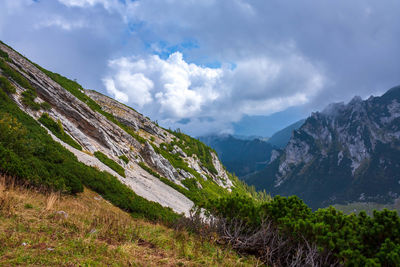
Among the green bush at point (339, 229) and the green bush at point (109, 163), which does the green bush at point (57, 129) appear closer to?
the green bush at point (109, 163)

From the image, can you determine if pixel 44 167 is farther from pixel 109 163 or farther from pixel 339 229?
pixel 339 229

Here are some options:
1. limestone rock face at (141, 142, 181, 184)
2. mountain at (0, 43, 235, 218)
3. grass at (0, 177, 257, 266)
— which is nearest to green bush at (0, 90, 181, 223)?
mountain at (0, 43, 235, 218)

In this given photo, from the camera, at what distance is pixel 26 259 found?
5.71 meters

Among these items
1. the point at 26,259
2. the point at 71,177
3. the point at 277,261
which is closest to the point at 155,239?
the point at 26,259

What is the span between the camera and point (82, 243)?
6797 millimetres

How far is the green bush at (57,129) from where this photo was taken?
24.9 meters

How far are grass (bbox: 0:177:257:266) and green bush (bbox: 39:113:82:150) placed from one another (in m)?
16.1

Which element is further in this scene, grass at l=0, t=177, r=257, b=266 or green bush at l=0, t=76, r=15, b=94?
green bush at l=0, t=76, r=15, b=94

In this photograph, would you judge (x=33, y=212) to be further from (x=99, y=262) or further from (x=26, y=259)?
(x=99, y=262)

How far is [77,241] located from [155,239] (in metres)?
2.81

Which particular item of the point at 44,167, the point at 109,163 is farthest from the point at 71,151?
the point at 44,167

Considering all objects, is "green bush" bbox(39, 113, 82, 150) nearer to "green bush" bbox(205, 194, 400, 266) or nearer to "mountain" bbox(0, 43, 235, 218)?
"mountain" bbox(0, 43, 235, 218)

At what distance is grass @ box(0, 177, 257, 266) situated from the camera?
6055 mm

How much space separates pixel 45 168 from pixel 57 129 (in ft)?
45.0
